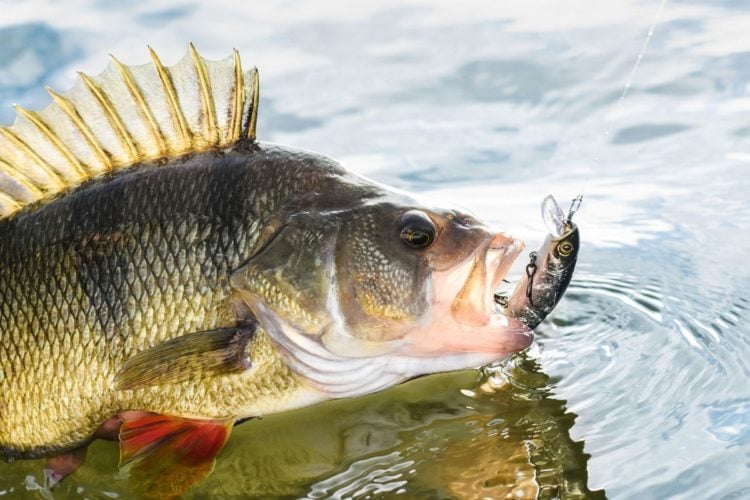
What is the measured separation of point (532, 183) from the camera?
5484 mm

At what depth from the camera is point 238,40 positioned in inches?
288

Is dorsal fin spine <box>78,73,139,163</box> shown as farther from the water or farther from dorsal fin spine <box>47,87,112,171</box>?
the water

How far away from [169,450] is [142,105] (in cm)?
107

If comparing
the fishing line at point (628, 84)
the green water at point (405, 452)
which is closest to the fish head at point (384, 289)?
the green water at point (405, 452)

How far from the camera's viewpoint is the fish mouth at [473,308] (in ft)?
→ 8.68

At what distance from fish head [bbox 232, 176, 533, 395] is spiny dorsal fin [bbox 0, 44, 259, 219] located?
0.48 meters

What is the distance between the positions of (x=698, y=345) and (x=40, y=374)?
2289mm

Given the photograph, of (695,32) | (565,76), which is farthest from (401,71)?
(695,32)

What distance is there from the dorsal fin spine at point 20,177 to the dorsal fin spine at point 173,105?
1.60ft

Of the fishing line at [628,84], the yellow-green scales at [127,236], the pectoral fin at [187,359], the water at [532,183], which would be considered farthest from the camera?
the fishing line at [628,84]

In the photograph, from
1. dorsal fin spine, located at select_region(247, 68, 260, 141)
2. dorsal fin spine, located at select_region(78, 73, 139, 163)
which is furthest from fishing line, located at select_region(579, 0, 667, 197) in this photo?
dorsal fin spine, located at select_region(78, 73, 139, 163)

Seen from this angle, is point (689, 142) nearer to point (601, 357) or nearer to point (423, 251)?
point (601, 357)

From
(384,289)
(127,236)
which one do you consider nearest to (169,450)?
(127,236)

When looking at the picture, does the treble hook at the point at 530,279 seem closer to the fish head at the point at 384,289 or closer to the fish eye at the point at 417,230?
the fish head at the point at 384,289
